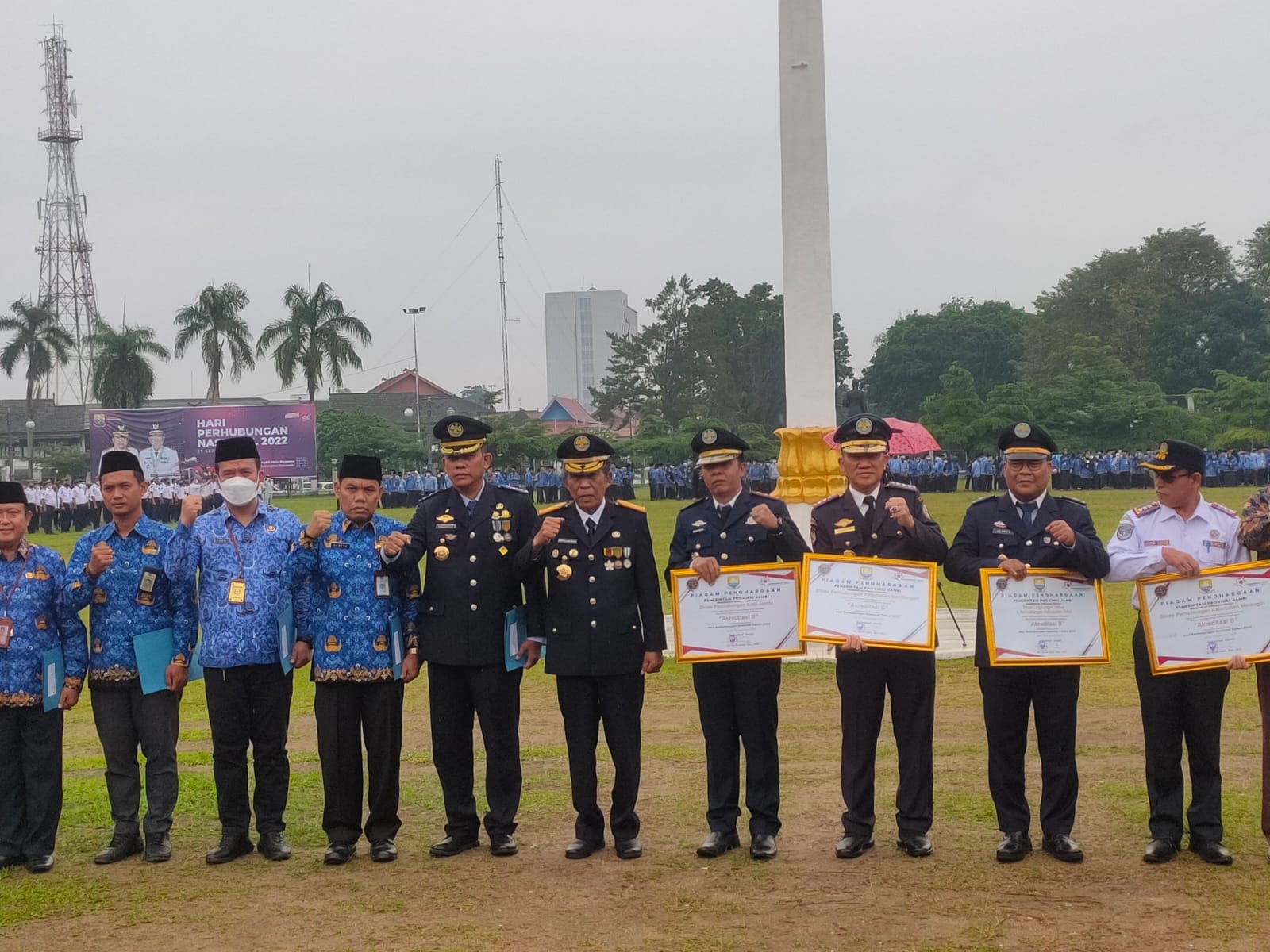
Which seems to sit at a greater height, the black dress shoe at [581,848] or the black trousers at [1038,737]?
the black trousers at [1038,737]

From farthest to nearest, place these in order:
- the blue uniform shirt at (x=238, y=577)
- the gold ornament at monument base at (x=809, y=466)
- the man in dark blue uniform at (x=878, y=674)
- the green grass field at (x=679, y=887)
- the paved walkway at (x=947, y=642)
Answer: the paved walkway at (x=947, y=642) → the gold ornament at monument base at (x=809, y=466) → the blue uniform shirt at (x=238, y=577) → the man in dark blue uniform at (x=878, y=674) → the green grass field at (x=679, y=887)

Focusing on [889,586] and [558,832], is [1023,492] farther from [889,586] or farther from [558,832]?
[558,832]

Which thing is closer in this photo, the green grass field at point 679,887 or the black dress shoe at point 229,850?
the green grass field at point 679,887

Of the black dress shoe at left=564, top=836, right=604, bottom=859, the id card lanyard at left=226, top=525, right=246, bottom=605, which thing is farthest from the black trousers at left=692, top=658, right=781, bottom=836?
the id card lanyard at left=226, top=525, right=246, bottom=605

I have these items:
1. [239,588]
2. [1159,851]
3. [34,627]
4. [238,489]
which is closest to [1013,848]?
[1159,851]

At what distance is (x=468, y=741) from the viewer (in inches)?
275

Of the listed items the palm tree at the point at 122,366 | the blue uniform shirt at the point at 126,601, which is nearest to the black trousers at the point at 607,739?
the blue uniform shirt at the point at 126,601

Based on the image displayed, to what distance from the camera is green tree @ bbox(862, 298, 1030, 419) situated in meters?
83.3

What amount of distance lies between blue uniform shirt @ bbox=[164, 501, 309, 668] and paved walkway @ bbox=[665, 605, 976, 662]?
551cm

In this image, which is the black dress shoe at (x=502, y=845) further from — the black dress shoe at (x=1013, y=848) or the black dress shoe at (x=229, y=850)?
the black dress shoe at (x=1013, y=848)

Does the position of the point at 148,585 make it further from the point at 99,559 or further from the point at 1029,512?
the point at 1029,512

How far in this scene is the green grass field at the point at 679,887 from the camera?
552cm

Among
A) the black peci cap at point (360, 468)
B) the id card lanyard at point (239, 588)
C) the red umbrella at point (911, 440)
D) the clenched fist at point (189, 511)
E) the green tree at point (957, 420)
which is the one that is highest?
the green tree at point (957, 420)

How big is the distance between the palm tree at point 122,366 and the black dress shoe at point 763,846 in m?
60.4
